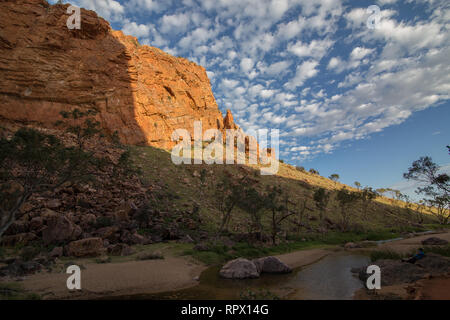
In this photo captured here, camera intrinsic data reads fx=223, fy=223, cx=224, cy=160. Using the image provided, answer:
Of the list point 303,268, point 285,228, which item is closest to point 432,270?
point 303,268

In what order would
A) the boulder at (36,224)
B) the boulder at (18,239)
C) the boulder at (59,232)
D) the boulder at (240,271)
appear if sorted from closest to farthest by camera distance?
the boulder at (240,271), the boulder at (18,239), the boulder at (59,232), the boulder at (36,224)

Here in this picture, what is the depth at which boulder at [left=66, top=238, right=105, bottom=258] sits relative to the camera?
16.4 meters

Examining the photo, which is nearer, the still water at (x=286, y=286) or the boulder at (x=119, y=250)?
the still water at (x=286, y=286)

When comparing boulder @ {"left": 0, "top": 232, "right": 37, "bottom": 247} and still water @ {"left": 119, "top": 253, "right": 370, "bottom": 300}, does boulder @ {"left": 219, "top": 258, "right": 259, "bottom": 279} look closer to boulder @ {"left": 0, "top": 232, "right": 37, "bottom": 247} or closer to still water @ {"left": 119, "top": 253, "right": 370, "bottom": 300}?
still water @ {"left": 119, "top": 253, "right": 370, "bottom": 300}

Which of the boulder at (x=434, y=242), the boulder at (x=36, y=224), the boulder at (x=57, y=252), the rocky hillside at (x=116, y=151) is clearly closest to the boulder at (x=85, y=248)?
the rocky hillside at (x=116, y=151)

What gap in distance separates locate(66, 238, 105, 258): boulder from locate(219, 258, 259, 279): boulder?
9927 mm

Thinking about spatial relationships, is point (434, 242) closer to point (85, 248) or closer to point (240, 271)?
point (240, 271)

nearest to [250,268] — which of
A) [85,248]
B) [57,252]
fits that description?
[85,248]

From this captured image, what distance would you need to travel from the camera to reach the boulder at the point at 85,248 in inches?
647

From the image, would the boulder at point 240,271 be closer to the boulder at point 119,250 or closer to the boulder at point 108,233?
the boulder at point 119,250

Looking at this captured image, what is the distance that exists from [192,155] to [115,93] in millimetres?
24516

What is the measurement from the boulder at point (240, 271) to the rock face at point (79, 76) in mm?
47038

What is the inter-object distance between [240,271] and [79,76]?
5746 cm
